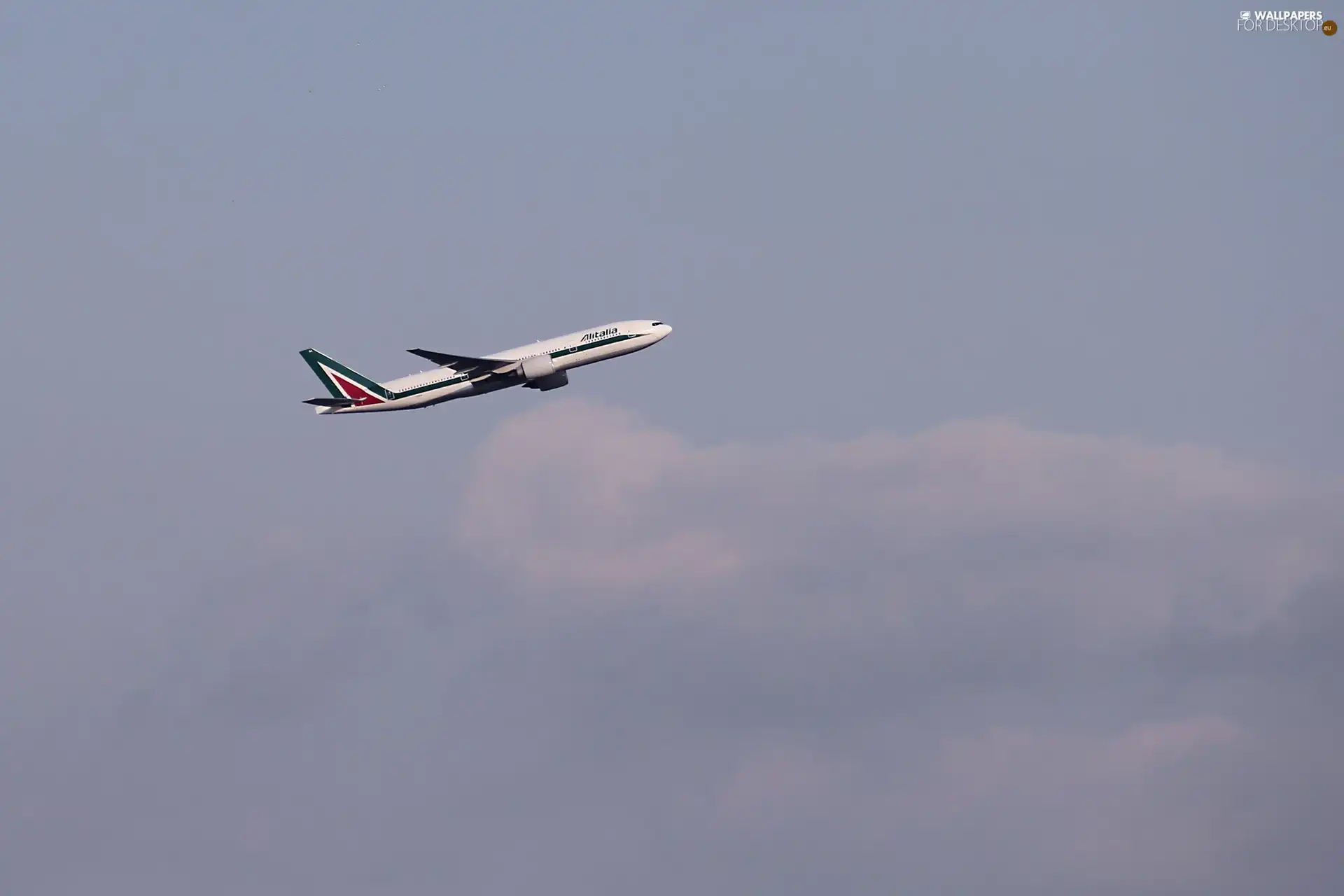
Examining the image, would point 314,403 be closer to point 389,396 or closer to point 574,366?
point 389,396

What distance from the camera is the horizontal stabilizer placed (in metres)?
190

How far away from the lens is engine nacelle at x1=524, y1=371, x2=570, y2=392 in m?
186

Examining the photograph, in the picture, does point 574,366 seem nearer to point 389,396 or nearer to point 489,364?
point 489,364

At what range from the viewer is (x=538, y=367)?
184500 millimetres

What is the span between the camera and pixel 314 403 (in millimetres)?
190375

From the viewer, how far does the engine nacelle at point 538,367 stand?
606ft

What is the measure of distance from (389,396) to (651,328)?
2943 cm

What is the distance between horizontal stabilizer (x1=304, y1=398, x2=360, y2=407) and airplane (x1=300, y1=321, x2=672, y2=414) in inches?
4.2

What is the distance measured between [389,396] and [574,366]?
69.6ft

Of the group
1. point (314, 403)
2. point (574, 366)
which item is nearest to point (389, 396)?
point (314, 403)

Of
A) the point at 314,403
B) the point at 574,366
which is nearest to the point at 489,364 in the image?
the point at 574,366

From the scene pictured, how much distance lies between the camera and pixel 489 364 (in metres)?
185

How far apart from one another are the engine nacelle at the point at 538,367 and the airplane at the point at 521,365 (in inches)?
2.9

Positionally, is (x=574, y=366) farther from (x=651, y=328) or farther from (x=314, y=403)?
(x=314, y=403)
